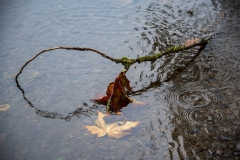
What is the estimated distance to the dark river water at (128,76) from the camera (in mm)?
2486

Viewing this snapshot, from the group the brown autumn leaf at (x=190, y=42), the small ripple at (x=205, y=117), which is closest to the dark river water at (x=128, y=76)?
the small ripple at (x=205, y=117)

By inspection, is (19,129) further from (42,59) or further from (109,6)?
(109,6)

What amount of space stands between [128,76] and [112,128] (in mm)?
880

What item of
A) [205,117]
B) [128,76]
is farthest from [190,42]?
[205,117]

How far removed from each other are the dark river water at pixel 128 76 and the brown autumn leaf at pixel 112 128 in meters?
0.05

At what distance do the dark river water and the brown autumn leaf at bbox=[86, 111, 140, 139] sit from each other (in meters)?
0.05

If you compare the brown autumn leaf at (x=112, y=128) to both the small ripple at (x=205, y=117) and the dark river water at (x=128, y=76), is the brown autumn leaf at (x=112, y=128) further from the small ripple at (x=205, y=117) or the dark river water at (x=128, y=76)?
the small ripple at (x=205, y=117)

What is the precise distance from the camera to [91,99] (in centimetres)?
303

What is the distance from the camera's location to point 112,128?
263 centimetres

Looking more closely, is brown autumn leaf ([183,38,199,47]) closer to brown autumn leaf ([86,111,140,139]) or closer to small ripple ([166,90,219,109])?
small ripple ([166,90,219,109])

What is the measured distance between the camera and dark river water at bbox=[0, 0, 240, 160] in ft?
8.16

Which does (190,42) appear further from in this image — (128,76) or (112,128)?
(112,128)

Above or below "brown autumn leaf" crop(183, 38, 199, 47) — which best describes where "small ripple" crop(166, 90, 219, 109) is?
below

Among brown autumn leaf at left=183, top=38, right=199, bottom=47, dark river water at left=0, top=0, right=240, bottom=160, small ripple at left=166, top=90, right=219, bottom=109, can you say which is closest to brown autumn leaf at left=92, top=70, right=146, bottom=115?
dark river water at left=0, top=0, right=240, bottom=160
